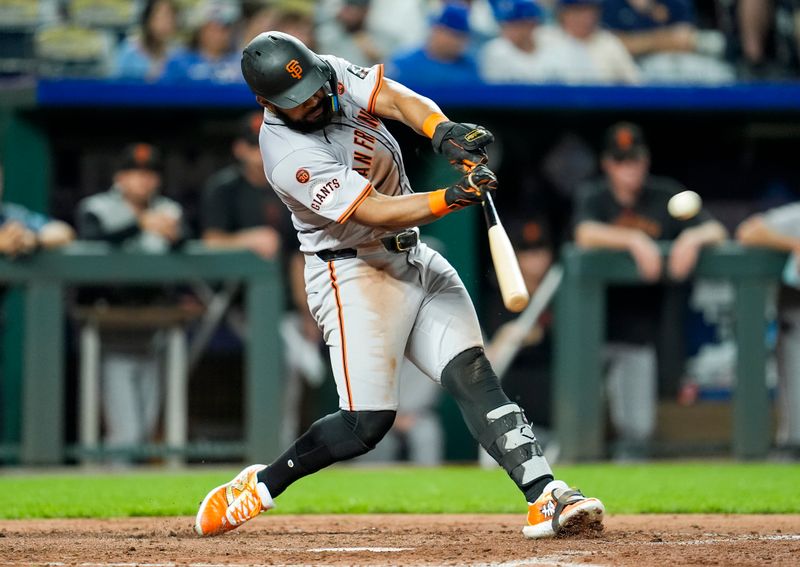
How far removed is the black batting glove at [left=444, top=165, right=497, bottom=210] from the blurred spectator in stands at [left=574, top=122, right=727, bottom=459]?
3941 millimetres

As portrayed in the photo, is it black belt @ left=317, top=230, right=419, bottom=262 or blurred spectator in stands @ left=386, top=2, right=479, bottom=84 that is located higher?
blurred spectator in stands @ left=386, top=2, right=479, bottom=84

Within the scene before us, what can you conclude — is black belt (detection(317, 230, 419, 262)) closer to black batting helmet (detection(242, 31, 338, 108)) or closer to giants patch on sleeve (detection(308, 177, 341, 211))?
giants patch on sleeve (detection(308, 177, 341, 211))

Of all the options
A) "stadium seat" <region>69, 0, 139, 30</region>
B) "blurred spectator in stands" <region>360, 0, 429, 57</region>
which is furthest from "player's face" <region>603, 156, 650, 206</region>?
"stadium seat" <region>69, 0, 139, 30</region>

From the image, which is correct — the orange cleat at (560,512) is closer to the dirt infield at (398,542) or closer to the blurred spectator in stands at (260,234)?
the dirt infield at (398,542)

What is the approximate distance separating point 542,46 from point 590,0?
51cm

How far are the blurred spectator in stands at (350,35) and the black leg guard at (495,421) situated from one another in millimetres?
4993

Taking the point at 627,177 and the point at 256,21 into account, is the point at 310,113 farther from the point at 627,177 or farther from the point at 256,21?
the point at 256,21

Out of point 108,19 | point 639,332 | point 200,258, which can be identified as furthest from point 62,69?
point 639,332

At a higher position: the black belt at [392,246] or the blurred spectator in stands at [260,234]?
the blurred spectator in stands at [260,234]

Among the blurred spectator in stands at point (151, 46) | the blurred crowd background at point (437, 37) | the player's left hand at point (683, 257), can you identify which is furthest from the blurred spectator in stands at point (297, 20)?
the player's left hand at point (683, 257)

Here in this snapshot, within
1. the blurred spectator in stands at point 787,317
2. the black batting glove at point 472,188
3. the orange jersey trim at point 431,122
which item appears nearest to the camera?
the black batting glove at point 472,188

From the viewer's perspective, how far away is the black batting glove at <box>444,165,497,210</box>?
13.2 feet

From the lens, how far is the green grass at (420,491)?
569 cm

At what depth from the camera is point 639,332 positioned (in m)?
8.09
